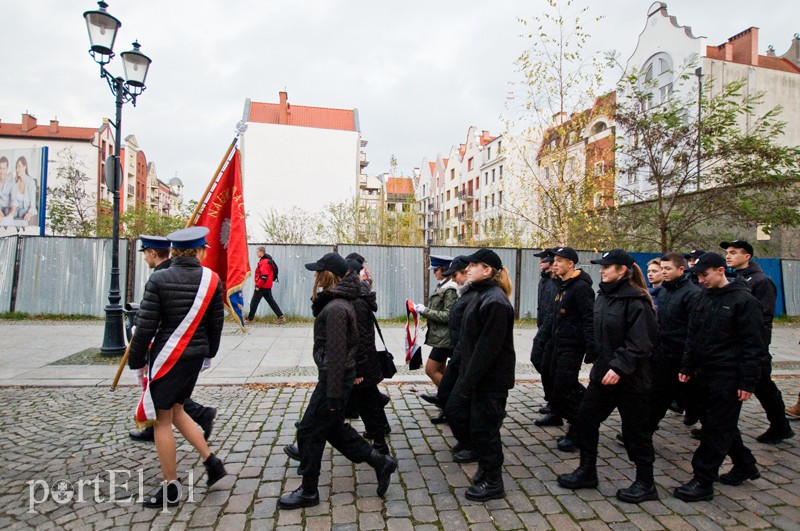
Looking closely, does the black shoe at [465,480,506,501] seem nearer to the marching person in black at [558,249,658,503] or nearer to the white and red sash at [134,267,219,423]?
the marching person in black at [558,249,658,503]

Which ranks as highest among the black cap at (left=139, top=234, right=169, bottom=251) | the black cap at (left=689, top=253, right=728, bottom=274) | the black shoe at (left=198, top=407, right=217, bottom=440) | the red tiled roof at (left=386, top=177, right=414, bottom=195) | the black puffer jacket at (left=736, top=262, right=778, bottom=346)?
the red tiled roof at (left=386, top=177, right=414, bottom=195)

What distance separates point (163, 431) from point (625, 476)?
147 inches

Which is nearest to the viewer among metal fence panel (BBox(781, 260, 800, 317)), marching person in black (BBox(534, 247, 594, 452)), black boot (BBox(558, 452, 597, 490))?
black boot (BBox(558, 452, 597, 490))

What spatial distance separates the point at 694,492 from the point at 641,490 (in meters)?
0.40

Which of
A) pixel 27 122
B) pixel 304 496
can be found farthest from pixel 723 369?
pixel 27 122

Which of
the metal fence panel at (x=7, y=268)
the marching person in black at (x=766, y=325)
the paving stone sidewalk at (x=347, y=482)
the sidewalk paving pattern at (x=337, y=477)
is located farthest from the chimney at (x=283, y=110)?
the marching person in black at (x=766, y=325)

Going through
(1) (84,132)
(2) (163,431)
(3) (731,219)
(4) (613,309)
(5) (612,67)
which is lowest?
(2) (163,431)

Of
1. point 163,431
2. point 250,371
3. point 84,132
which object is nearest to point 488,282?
point 163,431

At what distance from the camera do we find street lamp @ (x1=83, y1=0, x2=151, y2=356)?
7656 millimetres

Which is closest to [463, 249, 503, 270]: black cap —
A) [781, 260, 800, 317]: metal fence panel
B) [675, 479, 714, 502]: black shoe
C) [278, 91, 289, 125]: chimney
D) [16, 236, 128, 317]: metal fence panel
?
[675, 479, 714, 502]: black shoe

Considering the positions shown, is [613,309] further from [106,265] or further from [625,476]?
[106,265]

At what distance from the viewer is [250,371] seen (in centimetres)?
730

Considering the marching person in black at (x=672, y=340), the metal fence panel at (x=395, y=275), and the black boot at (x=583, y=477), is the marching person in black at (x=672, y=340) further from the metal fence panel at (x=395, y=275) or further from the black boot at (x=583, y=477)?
the metal fence panel at (x=395, y=275)

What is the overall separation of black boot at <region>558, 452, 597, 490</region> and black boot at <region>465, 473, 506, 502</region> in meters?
0.55
